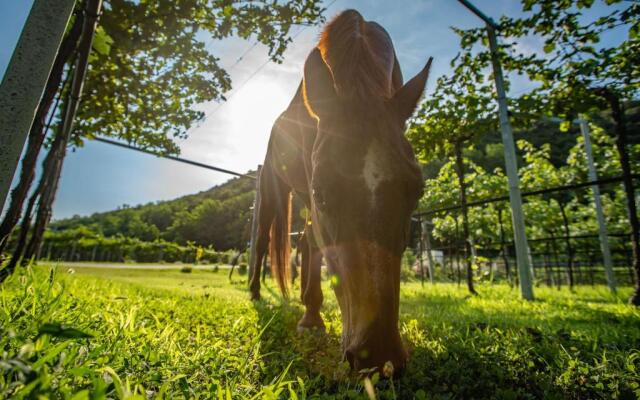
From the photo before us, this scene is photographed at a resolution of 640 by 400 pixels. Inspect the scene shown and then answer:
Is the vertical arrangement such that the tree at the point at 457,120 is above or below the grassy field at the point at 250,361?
above

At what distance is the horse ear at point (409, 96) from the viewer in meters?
2.19

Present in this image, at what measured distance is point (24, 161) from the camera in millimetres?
2186

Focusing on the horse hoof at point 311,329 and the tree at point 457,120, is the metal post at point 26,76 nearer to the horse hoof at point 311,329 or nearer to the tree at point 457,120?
the horse hoof at point 311,329

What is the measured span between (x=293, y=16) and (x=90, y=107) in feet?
15.1

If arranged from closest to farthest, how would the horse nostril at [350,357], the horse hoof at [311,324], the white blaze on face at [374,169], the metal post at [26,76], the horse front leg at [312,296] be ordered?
the metal post at [26,76] → the horse nostril at [350,357] → the white blaze on face at [374,169] → the horse hoof at [311,324] → the horse front leg at [312,296]

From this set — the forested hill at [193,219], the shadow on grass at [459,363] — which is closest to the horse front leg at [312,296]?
the shadow on grass at [459,363]

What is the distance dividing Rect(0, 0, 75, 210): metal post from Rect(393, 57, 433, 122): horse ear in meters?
1.87

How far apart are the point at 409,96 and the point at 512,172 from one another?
5.00 metres

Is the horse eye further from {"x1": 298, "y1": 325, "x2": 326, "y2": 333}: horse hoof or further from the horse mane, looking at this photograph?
{"x1": 298, "y1": 325, "x2": 326, "y2": 333}: horse hoof

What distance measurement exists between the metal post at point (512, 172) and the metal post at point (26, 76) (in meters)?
6.72

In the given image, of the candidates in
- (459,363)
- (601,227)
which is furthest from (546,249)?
(459,363)

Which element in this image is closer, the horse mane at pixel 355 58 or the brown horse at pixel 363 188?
the brown horse at pixel 363 188

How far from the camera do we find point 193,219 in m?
61.0

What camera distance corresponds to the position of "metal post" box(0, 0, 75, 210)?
3.68ft
